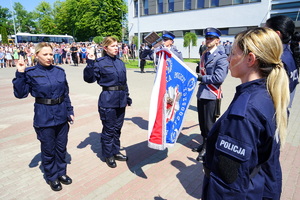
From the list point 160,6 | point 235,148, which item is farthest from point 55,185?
point 160,6

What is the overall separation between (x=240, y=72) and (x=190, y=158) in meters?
3.08

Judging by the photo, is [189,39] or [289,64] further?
[189,39]

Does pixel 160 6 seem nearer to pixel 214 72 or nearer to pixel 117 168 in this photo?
pixel 214 72

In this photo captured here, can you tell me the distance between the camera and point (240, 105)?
4.24ft

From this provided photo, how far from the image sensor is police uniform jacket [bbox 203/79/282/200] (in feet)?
4.10

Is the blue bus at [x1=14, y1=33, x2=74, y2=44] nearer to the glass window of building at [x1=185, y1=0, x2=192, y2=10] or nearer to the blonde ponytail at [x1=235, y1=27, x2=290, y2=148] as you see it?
the glass window of building at [x1=185, y1=0, x2=192, y2=10]

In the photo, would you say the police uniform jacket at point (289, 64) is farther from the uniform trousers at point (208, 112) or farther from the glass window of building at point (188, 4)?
the glass window of building at point (188, 4)

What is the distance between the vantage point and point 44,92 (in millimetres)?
3078

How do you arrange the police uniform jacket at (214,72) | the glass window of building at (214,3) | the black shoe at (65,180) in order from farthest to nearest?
the glass window of building at (214,3) → the police uniform jacket at (214,72) → the black shoe at (65,180)

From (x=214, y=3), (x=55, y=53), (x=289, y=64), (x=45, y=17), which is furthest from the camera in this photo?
(x=45, y=17)

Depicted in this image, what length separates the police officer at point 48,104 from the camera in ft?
9.98

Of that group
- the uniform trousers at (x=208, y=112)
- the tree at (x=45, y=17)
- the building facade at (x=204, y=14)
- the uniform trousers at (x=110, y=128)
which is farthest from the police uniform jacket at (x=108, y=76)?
the tree at (x=45, y=17)

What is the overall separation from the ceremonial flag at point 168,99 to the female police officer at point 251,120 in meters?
1.70

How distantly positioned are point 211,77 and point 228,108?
92.4 inches
